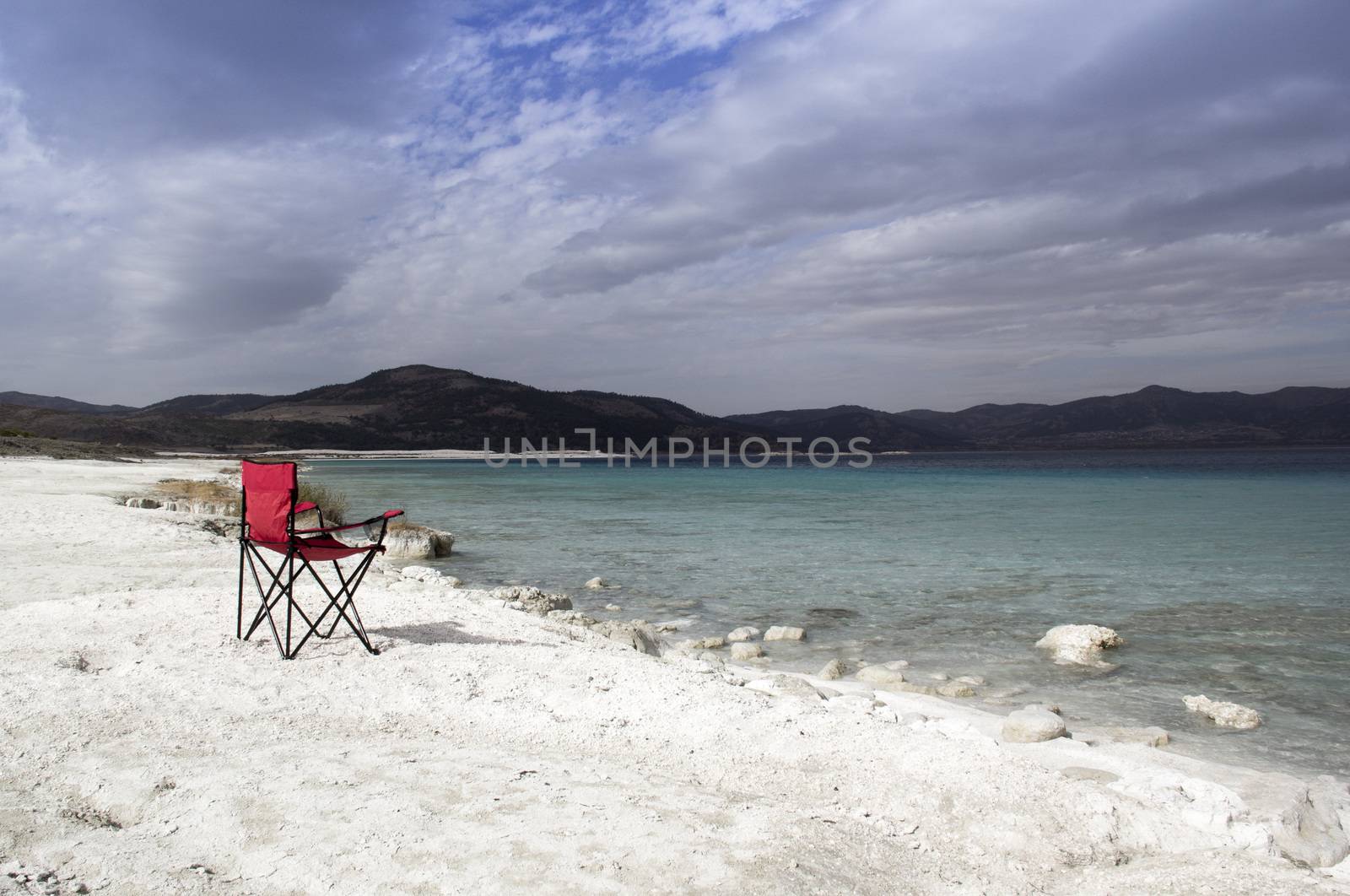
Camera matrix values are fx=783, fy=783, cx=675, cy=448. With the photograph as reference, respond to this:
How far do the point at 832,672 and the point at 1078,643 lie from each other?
2.94 m

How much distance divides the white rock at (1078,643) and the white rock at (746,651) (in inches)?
117

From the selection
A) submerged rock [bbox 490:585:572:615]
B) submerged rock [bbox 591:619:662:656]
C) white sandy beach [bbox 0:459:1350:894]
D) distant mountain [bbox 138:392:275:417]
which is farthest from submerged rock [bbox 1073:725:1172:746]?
distant mountain [bbox 138:392:275:417]

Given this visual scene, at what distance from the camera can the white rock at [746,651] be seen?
7.84 metres

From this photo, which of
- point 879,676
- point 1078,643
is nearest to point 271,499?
point 879,676

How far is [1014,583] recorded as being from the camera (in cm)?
1276

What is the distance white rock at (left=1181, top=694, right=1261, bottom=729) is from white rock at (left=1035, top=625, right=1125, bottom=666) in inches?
57.5

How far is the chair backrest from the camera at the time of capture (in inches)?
219

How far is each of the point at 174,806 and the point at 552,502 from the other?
28.2 metres

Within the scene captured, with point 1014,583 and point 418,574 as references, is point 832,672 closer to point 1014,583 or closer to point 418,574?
point 418,574

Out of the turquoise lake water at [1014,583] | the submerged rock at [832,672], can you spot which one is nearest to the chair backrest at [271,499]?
the submerged rock at [832,672]

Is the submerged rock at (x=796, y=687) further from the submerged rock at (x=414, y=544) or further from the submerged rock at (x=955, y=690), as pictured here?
the submerged rock at (x=414, y=544)

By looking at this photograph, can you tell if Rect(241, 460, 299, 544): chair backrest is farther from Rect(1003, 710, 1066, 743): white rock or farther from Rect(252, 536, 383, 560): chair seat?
Rect(1003, 710, 1066, 743): white rock

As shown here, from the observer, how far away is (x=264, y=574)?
30.8 feet

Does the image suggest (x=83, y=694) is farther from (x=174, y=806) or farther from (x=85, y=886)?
(x=85, y=886)
